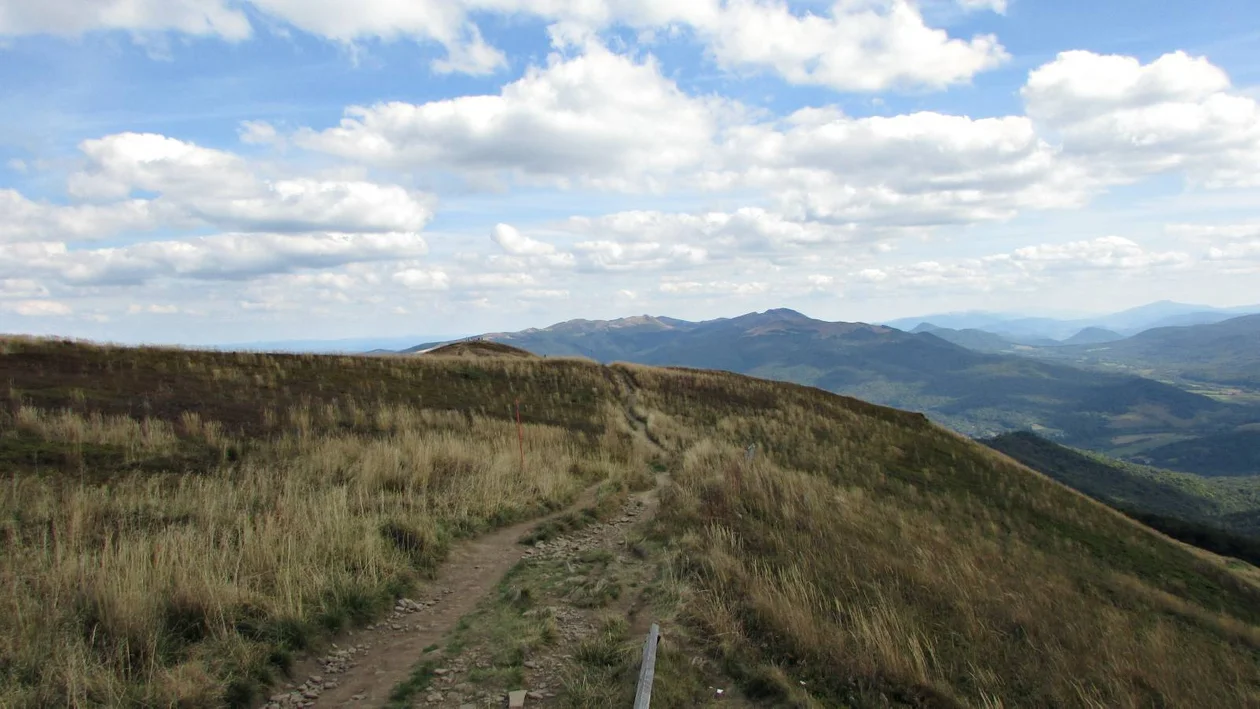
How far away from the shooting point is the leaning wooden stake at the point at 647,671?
4.50m

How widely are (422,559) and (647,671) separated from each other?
4.47 metres

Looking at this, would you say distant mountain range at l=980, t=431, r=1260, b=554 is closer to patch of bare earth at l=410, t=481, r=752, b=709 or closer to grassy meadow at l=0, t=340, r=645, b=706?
grassy meadow at l=0, t=340, r=645, b=706

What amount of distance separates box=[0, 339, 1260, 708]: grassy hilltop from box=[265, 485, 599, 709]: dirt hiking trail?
0.24 m

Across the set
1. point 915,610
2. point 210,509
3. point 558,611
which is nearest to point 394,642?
point 558,611

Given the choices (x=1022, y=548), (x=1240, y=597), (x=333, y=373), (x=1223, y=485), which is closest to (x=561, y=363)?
(x=333, y=373)

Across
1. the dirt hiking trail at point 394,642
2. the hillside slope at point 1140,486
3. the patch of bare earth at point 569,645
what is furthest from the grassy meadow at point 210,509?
the hillside slope at point 1140,486

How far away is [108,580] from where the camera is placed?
574cm

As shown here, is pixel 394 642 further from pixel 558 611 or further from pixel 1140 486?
pixel 1140 486

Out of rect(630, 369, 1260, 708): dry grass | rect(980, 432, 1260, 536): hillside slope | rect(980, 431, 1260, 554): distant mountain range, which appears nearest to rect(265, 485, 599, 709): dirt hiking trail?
rect(630, 369, 1260, 708): dry grass

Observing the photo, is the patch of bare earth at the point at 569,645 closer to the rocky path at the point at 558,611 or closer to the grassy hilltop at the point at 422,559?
the rocky path at the point at 558,611

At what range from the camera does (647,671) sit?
4961 millimetres

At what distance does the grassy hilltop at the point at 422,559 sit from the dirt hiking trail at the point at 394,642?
245mm

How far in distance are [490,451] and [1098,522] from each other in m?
28.3

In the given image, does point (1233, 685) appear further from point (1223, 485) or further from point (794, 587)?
point (1223, 485)
